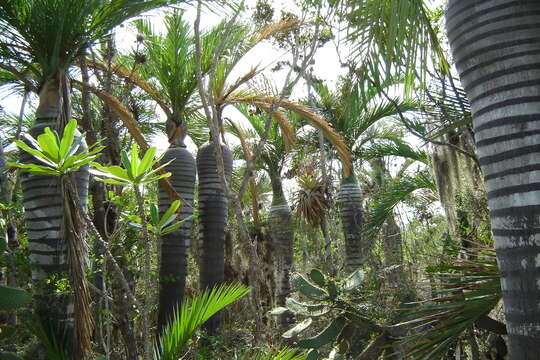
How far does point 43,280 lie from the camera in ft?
15.8

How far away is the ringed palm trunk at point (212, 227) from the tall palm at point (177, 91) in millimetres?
280

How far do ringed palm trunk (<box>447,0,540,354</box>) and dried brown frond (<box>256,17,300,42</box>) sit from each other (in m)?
6.46

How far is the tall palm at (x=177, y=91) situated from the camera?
806 cm

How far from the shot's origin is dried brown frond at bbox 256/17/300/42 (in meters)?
8.84

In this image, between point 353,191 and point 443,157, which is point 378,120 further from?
point 443,157

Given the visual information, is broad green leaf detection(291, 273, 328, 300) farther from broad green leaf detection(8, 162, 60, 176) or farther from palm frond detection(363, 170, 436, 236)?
palm frond detection(363, 170, 436, 236)

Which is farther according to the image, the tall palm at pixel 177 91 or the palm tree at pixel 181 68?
the palm tree at pixel 181 68

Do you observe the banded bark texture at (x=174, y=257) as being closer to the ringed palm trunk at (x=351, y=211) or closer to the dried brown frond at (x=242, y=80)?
the dried brown frond at (x=242, y=80)

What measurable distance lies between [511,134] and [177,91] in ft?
22.8

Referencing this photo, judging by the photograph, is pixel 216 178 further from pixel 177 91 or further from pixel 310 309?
pixel 310 309

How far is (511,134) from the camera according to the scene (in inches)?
93.7

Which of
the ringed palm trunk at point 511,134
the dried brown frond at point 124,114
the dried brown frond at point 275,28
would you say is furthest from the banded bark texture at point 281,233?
the ringed palm trunk at point 511,134

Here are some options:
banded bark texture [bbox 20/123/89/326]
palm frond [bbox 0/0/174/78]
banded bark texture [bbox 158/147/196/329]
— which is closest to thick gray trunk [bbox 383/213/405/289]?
banded bark texture [bbox 158/147/196/329]

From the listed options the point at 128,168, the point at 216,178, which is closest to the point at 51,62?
the point at 128,168
